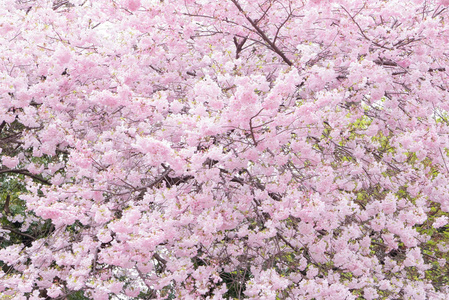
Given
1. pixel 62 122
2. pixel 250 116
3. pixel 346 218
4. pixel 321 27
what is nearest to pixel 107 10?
pixel 62 122

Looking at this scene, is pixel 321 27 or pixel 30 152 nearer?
pixel 321 27

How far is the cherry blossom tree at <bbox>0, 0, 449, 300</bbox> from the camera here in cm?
500

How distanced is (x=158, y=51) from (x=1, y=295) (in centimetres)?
339

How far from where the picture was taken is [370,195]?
655 centimetres

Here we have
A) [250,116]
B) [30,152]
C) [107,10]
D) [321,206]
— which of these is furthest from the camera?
[30,152]

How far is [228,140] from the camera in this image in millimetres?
5289

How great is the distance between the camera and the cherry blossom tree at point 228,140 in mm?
5000

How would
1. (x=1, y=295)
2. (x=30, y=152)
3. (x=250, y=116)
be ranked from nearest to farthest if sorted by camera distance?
(x=250, y=116)
(x=1, y=295)
(x=30, y=152)

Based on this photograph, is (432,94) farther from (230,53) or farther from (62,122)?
(62,122)

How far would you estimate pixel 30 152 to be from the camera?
356 inches

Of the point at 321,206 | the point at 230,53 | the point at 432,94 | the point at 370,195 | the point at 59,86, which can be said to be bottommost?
the point at 321,206

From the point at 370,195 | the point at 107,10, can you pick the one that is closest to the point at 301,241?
the point at 370,195

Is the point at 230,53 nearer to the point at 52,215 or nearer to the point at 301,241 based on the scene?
the point at 301,241

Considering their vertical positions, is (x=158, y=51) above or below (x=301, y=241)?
above
